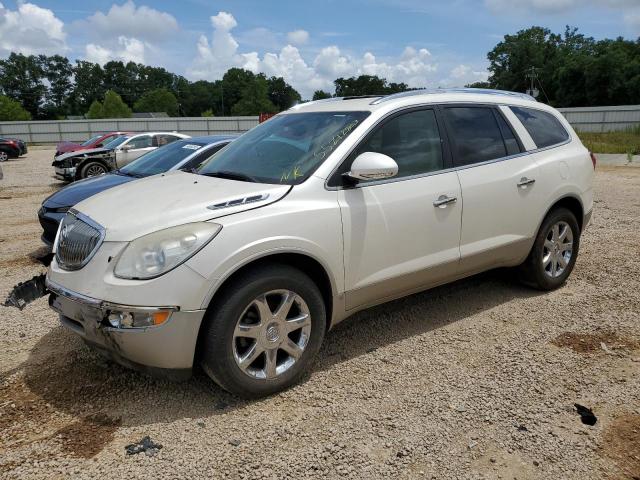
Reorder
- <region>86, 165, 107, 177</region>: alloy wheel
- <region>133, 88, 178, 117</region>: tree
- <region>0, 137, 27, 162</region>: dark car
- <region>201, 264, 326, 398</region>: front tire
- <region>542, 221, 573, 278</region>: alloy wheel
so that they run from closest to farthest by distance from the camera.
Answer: <region>201, 264, 326, 398</region>: front tire < <region>542, 221, 573, 278</region>: alloy wheel < <region>86, 165, 107, 177</region>: alloy wheel < <region>0, 137, 27, 162</region>: dark car < <region>133, 88, 178, 117</region>: tree

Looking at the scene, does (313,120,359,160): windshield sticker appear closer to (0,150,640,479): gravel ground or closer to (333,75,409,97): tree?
(0,150,640,479): gravel ground

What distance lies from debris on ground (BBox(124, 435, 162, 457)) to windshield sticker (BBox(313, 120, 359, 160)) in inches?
78.4

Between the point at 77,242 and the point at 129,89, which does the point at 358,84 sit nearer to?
the point at 77,242

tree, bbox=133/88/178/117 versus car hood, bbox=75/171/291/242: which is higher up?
tree, bbox=133/88/178/117

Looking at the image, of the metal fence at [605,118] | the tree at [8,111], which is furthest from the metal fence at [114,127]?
the tree at [8,111]

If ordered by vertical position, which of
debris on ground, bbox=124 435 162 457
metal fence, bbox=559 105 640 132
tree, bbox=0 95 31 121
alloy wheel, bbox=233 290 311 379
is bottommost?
debris on ground, bbox=124 435 162 457

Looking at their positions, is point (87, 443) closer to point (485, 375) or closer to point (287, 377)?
point (287, 377)

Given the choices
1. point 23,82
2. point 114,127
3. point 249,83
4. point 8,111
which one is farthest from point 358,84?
point 23,82

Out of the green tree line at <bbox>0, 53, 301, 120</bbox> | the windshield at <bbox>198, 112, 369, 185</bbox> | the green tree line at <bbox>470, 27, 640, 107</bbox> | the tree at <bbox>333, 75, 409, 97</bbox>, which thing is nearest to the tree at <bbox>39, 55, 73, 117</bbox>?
the green tree line at <bbox>0, 53, 301, 120</bbox>

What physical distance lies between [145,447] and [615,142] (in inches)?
1021

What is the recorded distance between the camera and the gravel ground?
2.68 meters

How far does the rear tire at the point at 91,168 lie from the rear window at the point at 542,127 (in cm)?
1161

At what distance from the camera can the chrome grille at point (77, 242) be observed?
10.0ft

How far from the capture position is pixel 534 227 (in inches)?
183
